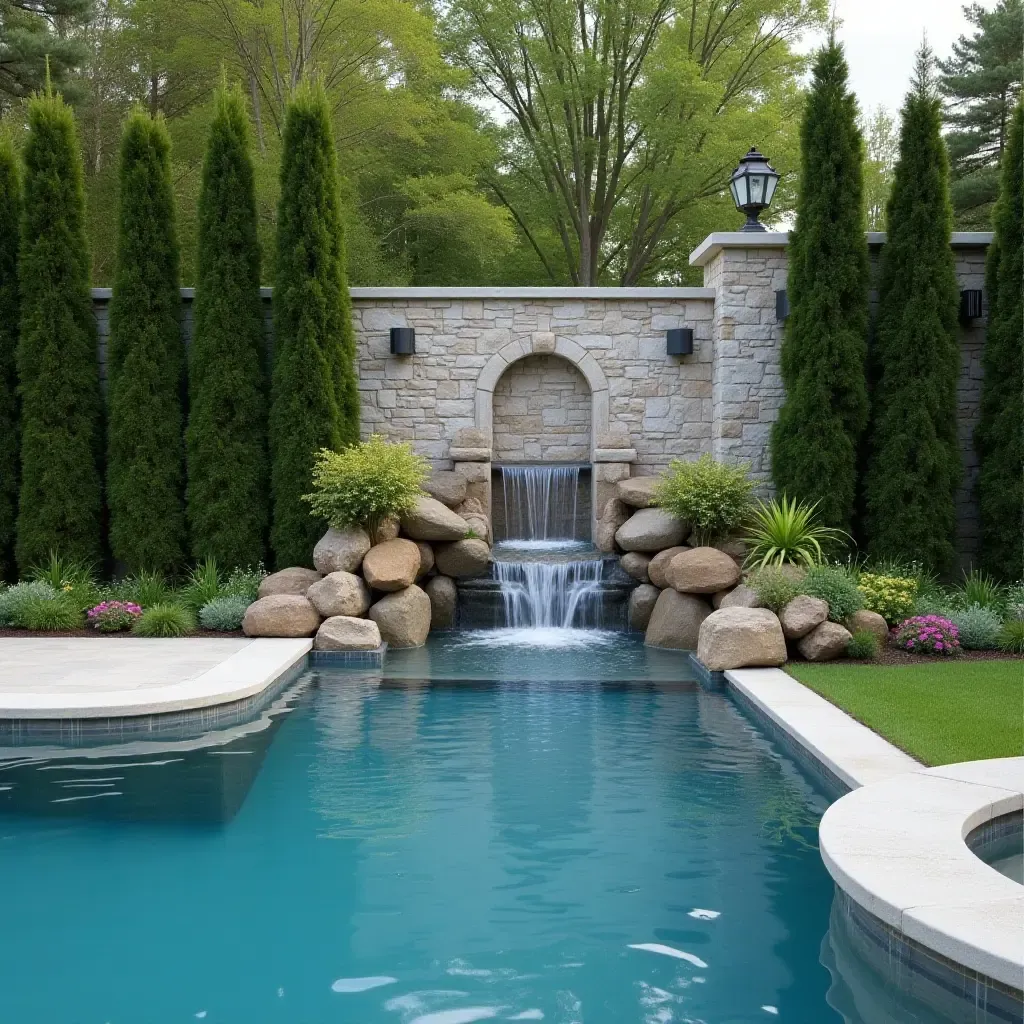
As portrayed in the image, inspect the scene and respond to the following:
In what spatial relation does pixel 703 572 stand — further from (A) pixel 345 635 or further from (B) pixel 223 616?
(B) pixel 223 616

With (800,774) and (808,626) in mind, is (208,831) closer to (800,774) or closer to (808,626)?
(800,774)

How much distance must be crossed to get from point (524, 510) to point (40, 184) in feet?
20.5

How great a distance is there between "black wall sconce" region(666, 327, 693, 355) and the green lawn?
15.6ft

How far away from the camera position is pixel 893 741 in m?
6.08

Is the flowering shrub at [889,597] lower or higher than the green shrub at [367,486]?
lower

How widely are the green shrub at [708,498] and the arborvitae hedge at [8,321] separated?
6942mm

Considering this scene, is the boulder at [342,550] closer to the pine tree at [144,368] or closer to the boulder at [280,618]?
the boulder at [280,618]

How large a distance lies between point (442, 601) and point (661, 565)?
7.32 ft

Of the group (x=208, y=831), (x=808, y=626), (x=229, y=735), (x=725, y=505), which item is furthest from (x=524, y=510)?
(x=208, y=831)

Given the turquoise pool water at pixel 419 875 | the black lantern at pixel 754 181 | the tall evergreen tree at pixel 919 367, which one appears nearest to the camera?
the turquoise pool water at pixel 419 875

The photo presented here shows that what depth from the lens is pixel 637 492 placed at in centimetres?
1188

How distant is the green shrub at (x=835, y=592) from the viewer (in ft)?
30.1

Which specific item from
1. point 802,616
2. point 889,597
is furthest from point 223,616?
point 889,597

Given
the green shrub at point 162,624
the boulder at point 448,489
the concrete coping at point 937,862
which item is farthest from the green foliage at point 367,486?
the concrete coping at point 937,862
